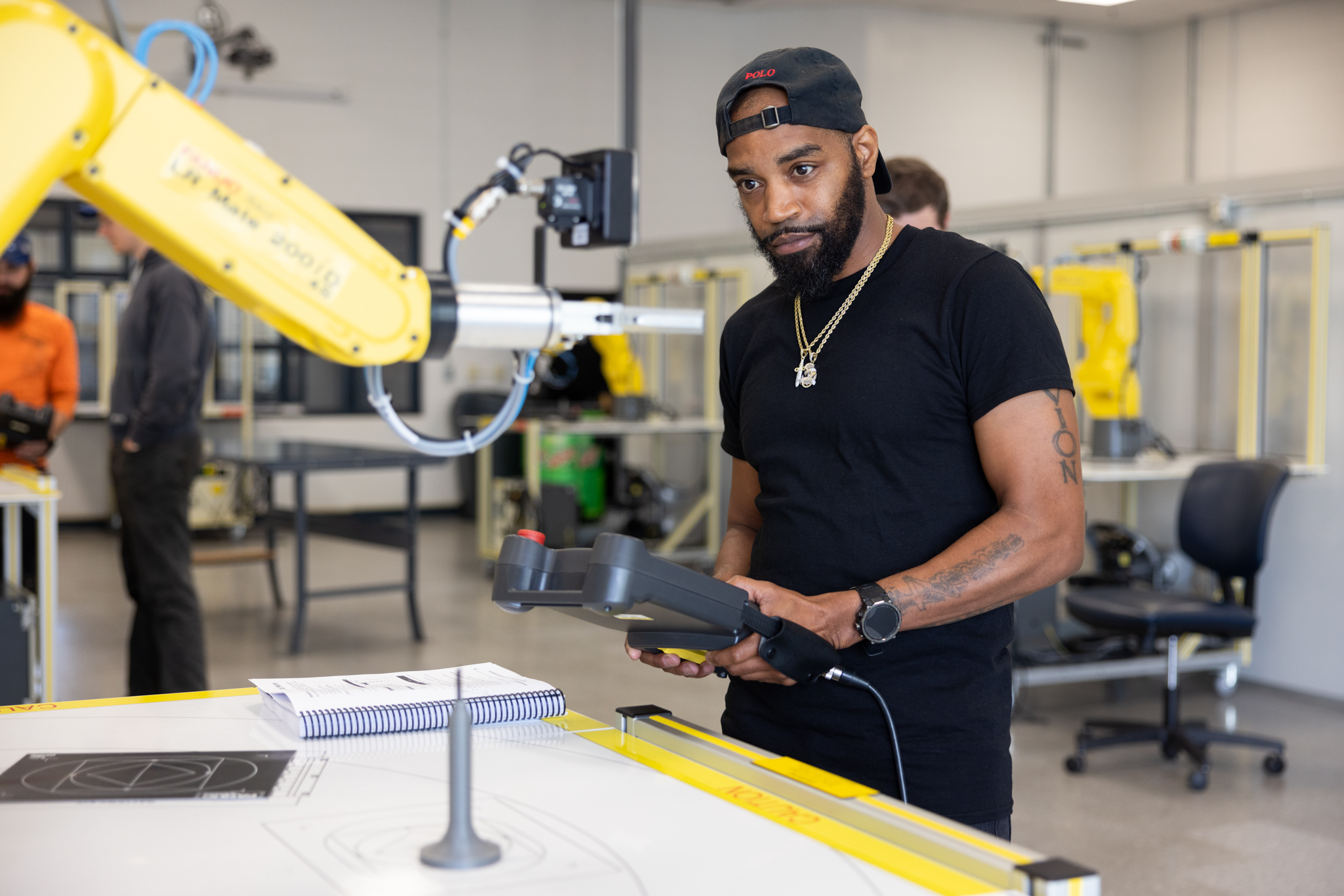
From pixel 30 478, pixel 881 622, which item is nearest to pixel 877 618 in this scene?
pixel 881 622

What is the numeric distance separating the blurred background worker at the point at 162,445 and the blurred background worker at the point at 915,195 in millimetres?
2242

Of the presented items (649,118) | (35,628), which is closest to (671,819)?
(35,628)

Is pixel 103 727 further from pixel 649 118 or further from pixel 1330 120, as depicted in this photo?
pixel 1330 120

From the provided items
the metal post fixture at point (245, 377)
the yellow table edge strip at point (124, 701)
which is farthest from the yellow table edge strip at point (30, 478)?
the metal post fixture at point (245, 377)

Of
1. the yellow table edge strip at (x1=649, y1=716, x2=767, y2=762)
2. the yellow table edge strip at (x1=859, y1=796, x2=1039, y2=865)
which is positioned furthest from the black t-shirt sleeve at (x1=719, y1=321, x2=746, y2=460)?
Result: the yellow table edge strip at (x1=859, y1=796, x2=1039, y2=865)

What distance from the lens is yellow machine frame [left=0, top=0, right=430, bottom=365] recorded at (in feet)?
→ 2.77

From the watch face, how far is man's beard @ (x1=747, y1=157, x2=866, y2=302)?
42 cm

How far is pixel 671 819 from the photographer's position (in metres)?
1.06

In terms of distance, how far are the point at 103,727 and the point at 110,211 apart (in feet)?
2.14

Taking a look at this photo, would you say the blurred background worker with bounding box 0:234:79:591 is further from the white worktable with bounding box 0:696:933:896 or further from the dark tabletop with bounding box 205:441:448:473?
the white worktable with bounding box 0:696:933:896

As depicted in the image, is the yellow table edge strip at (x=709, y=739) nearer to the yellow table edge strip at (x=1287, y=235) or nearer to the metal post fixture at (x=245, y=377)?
the yellow table edge strip at (x=1287, y=235)

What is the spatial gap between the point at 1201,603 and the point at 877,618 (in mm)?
2885

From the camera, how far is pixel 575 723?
4.64 feet

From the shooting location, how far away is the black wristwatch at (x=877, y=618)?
1.31 metres
